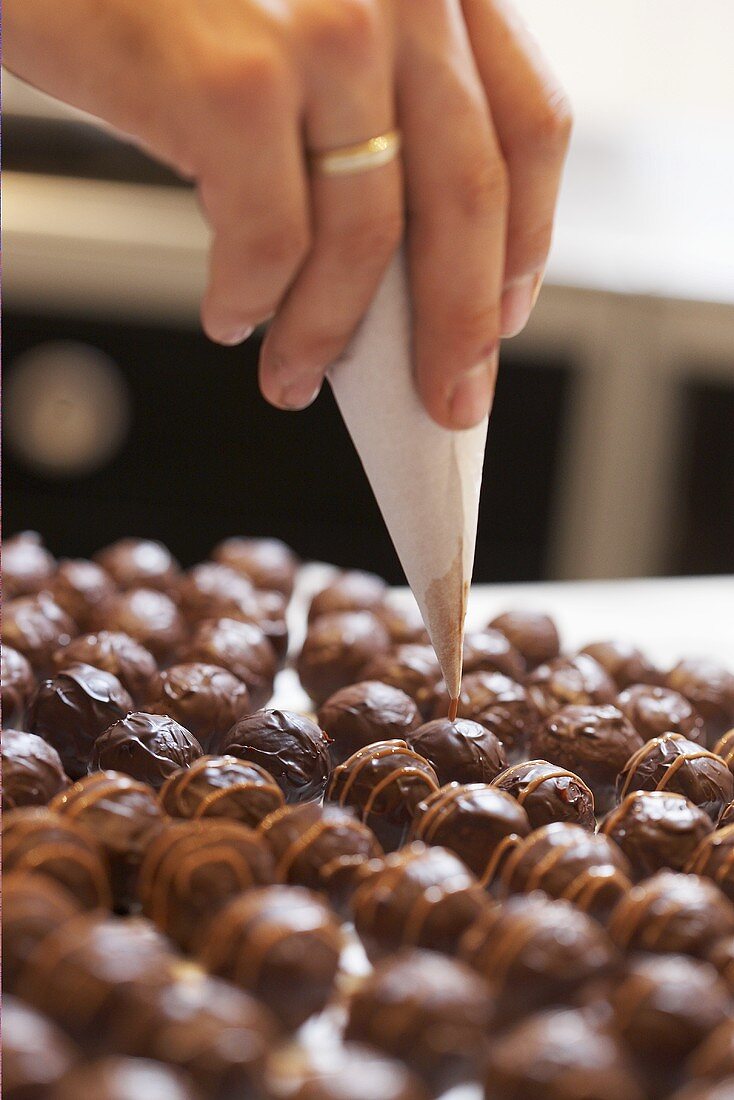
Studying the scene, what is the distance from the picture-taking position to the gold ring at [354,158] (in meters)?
0.97

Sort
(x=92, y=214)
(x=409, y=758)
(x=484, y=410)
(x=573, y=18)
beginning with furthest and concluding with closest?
(x=573, y=18) < (x=92, y=214) < (x=409, y=758) < (x=484, y=410)

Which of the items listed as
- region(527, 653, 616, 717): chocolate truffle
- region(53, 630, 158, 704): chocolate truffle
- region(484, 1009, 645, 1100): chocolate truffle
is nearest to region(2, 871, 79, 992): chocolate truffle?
region(484, 1009, 645, 1100): chocolate truffle

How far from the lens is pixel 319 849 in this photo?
3.69 feet

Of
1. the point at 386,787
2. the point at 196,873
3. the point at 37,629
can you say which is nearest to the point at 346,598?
the point at 37,629

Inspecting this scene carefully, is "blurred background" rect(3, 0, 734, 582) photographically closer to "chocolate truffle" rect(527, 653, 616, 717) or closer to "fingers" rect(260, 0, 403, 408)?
"chocolate truffle" rect(527, 653, 616, 717)

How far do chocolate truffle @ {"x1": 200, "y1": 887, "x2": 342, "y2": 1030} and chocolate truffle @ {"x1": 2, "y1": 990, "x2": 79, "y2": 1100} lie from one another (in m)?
0.15

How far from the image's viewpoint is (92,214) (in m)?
3.34

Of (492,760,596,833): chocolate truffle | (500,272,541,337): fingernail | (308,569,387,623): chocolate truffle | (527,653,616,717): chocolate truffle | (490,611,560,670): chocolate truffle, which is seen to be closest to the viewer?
(500,272,541,337): fingernail

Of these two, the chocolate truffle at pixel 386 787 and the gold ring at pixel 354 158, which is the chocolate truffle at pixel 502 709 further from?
the gold ring at pixel 354 158

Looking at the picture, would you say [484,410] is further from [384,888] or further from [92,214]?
[92,214]

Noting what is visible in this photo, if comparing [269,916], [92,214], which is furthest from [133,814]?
[92,214]

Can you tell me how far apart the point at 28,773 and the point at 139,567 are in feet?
2.90

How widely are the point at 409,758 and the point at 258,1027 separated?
473mm

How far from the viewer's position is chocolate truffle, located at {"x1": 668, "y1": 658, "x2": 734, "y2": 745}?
1678 mm
